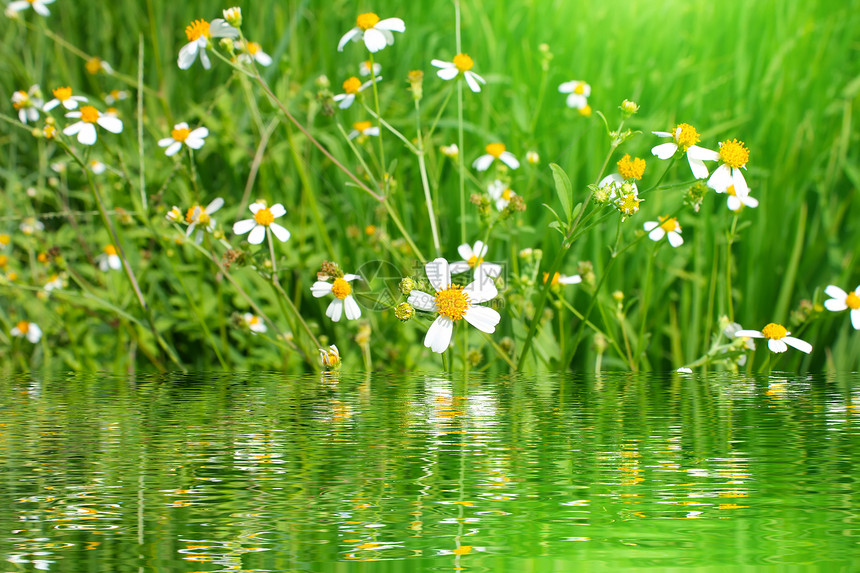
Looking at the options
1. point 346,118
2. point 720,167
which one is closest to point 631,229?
point 720,167

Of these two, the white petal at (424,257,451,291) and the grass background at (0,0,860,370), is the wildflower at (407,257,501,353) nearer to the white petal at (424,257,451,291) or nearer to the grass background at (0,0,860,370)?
the white petal at (424,257,451,291)

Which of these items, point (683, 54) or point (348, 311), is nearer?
point (348, 311)

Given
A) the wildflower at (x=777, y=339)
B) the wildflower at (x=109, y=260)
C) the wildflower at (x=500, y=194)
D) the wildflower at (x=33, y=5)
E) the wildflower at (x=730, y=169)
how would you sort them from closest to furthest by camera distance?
the wildflower at (x=730, y=169) → the wildflower at (x=777, y=339) → the wildflower at (x=500, y=194) → the wildflower at (x=109, y=260) → the wildflower at (x=33, y=5)

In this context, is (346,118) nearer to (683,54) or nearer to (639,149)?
(639,149)

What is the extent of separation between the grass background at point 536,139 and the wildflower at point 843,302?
0.13 feet

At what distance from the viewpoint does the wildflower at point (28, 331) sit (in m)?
1.74

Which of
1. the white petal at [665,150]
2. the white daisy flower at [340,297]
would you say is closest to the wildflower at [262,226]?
the white daisy flower at [340,297]

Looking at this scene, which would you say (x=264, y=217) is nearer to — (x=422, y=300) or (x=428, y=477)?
(x=422, y=300)

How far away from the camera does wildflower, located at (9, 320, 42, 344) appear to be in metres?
1.74

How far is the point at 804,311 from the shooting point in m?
1.29

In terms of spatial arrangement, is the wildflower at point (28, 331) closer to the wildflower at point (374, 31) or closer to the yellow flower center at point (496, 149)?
the wildflower at point (374, 31)

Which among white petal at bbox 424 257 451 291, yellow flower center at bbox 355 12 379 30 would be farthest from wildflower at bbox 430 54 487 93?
white petal at bbox 424 257 451 291

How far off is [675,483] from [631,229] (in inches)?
49.5

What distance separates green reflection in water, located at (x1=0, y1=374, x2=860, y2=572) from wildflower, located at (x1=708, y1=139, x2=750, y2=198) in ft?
1.24
